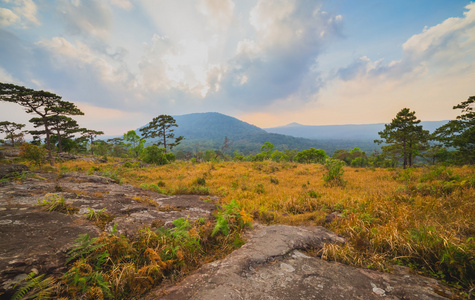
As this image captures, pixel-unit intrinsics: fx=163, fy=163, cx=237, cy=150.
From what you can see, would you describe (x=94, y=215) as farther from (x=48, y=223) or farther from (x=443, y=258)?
(x=443, y=258)

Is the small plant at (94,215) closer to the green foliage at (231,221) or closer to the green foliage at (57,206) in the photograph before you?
the green foliage at (57,206)

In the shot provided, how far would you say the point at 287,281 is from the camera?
2430 mm

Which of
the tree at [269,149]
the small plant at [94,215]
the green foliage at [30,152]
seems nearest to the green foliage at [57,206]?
the small plant at [94,215]

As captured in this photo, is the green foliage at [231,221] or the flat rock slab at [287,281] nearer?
the flat rock slab at [287,281]

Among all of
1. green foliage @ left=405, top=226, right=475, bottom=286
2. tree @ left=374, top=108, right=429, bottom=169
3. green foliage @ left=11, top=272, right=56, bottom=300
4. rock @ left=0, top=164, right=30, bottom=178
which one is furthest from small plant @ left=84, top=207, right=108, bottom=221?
tree @ left=374, top=108, right=429, bottom=169

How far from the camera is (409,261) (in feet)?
9.65

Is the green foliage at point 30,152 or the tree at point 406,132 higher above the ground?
the tree at point 406,132

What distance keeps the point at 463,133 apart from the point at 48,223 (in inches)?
1516

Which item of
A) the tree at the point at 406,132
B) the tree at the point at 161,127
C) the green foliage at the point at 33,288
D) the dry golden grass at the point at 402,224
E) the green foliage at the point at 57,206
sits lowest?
the dry golden grass at the point at 402,224

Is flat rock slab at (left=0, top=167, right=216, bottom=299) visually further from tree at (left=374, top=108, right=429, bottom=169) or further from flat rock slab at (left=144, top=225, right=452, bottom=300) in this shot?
tree at (left=374, top=108, right=429, bottom=169)

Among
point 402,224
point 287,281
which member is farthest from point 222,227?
point 402,224

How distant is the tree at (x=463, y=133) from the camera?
67.7 ft

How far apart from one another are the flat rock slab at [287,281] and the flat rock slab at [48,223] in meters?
1.57

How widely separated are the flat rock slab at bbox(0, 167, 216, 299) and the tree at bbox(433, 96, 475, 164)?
112ft
